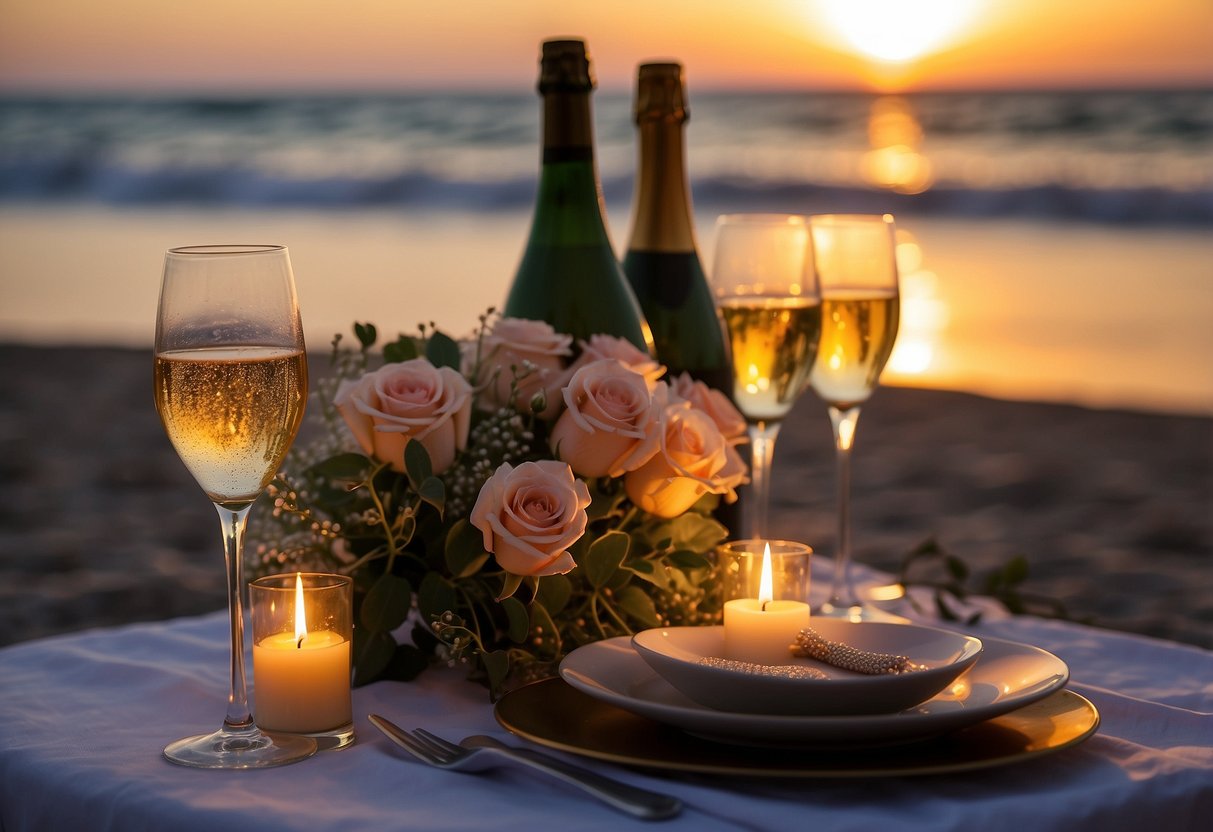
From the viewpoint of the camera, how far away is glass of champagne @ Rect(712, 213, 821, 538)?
1.64m

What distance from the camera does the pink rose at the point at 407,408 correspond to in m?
1.29

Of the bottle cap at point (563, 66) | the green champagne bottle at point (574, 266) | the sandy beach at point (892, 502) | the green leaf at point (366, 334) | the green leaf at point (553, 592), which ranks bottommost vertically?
the sandy beach at point (892, 502)

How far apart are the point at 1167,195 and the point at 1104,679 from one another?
47.9 feet

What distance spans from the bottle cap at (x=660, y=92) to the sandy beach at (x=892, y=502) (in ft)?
8.53

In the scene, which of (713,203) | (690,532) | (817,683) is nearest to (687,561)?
(690,532)

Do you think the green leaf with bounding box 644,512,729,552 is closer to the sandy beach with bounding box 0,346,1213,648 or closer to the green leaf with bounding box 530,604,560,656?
the green leaf with bounding box 530,604,560,656

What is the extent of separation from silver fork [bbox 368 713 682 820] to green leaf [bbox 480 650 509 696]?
0.32 ft

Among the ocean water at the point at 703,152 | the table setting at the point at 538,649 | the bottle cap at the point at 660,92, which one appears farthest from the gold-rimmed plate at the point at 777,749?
the ocean water at the point at 703,152

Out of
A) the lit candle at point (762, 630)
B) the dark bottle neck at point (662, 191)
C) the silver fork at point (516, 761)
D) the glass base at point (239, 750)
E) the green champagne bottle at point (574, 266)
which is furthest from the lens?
the dark bottle neck at point (662, 191)

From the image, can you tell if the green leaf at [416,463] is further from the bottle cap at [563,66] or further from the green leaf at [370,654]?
the bottle cap at [563,66]

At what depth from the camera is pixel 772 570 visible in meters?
1.26

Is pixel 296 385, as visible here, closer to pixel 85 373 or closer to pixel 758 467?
pixel 758 467

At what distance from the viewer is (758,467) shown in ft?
5.61

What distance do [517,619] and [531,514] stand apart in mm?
122
